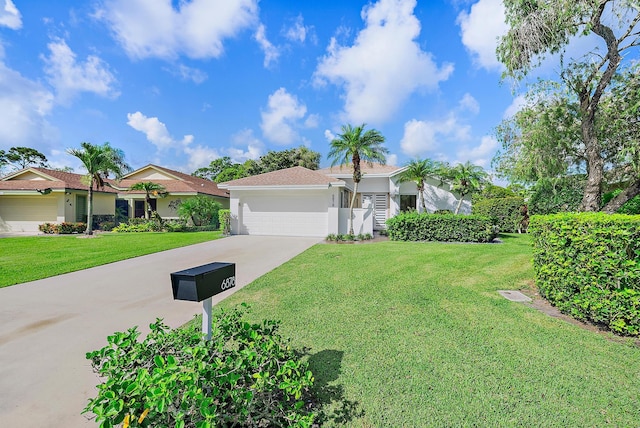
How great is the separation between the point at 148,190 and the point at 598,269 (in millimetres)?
23049

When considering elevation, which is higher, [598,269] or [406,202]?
[406,202]

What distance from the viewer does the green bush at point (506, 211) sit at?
16.6 metres

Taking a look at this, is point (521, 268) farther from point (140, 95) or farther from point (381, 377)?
point (140, 95)

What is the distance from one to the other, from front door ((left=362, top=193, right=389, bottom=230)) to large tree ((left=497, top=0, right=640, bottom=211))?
40.0ft

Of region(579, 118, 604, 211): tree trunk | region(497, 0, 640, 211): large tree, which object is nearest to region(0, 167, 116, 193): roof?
region(497, 0, 640, 211): large tree

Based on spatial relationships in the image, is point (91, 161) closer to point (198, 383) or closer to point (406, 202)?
point (198, 383)

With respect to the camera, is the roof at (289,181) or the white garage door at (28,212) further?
the white garage door at (28,212)

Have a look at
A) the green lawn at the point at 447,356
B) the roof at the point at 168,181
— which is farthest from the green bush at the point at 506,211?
the roof at the point at 168,181

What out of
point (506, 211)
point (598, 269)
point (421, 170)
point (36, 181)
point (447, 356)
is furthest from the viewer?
point (36, 181)

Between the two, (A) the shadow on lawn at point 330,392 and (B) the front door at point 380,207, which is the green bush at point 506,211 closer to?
(B) the front door at point 380,207

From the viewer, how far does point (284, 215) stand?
647 inches

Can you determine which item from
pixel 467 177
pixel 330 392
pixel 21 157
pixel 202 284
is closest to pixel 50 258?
pixel 202 284

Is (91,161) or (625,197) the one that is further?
(91,161)

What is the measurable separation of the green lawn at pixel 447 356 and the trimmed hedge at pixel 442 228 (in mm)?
7178
